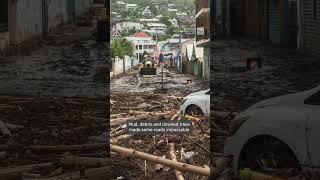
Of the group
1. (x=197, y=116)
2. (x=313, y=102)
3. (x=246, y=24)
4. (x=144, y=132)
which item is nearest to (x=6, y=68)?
(x=144, y=132)

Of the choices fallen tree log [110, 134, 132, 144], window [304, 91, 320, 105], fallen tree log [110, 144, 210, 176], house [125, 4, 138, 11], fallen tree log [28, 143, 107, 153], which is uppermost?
house [125, 4, 138, 11]

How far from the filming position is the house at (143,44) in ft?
12.8

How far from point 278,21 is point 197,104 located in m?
0.66

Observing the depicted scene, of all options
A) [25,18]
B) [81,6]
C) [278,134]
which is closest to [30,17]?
[25,18]

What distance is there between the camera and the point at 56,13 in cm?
404

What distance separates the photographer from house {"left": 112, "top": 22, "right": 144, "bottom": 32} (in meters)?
3.86

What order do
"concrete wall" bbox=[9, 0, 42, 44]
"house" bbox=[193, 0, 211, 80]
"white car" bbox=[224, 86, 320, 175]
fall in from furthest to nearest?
"concrete wall" bbox=[9, 0, 42, 44], "house" bbox=[193, 0, 211, 80], "white car" bbox=[224, 86, 320, 175]

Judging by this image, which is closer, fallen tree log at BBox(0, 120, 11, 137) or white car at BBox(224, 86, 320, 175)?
white car at BBox(224, 86, 320, 175)

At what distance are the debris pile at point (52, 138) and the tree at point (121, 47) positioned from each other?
30cm

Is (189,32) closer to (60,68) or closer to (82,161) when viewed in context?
(60,68)

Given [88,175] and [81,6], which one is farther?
[81,6]

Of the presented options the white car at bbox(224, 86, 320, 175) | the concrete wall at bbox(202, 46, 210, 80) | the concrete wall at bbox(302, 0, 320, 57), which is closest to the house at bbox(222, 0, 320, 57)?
the concrete wall at bbox(302, 0, 320, 57)

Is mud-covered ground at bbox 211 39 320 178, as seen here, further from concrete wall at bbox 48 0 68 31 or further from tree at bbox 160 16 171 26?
concrete wall at bbox 48 0 68 31

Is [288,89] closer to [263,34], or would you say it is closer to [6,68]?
[263,34]
